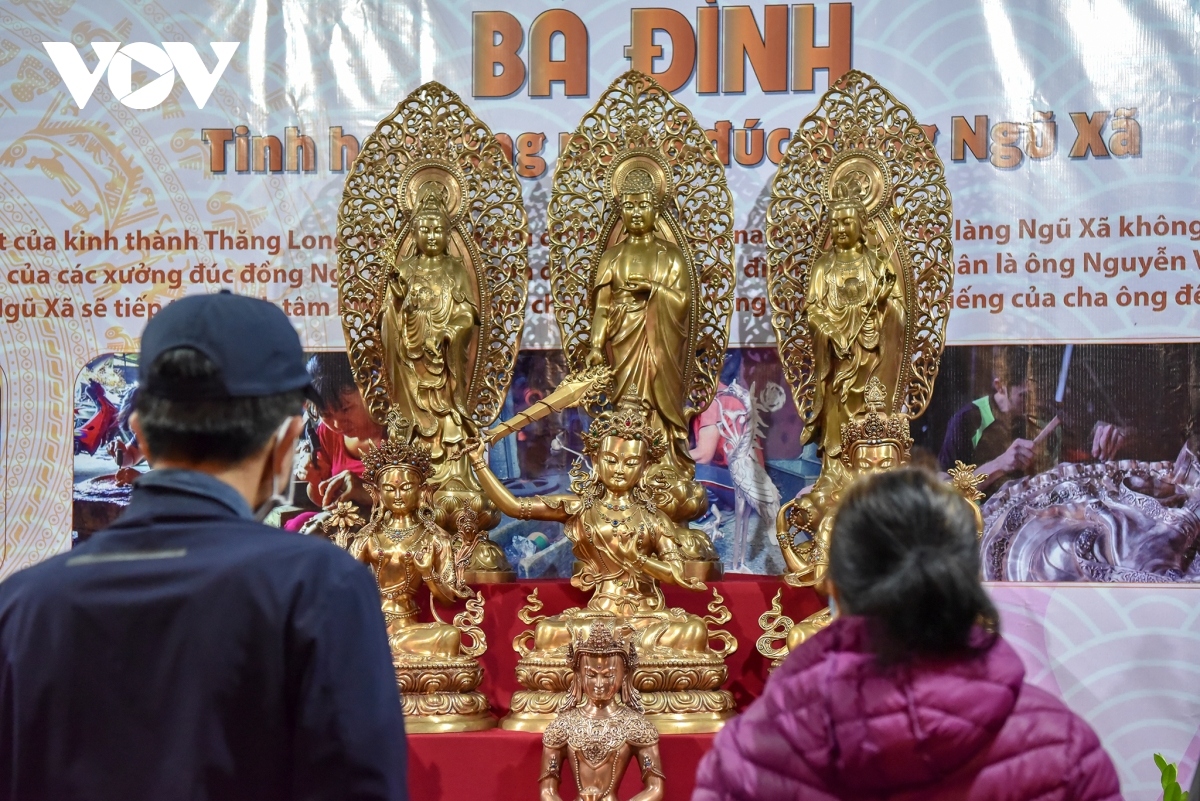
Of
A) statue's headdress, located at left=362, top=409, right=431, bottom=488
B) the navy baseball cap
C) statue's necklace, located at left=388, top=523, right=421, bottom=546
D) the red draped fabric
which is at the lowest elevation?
the red draped fabric

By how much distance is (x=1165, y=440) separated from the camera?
14.8ft

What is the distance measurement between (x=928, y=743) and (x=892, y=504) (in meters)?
0.24

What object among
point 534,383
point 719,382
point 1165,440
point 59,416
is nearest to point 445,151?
point 534,383

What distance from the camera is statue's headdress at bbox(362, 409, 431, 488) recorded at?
3814 millimetres

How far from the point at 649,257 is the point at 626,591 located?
100cm

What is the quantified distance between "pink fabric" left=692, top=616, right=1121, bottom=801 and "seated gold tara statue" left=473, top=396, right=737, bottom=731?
206 cm

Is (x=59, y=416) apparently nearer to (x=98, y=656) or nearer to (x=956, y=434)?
(x=956, y=434)

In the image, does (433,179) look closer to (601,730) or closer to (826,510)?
(826,510)

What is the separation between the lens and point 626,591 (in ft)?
12.4

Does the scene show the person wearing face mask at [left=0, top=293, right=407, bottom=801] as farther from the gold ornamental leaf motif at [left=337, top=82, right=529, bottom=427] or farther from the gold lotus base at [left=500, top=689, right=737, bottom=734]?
the gold ornamental leaf motif at [left=337, top=82, right=529, bottom=427]

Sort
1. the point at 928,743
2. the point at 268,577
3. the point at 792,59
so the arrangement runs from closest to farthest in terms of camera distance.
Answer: the point at 268,577, the point at 928,743, the point at 792,59

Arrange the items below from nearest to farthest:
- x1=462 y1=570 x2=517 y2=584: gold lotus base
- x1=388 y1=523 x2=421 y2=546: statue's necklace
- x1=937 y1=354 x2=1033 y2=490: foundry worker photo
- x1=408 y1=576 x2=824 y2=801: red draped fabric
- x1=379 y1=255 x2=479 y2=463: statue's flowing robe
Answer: x1=408 y1=576 x2=824 y2=801: red draped fabric, x1=388 y1=523 x2=421 y2=546: statue's necklace, x1=462 y1=570 x2=517 y2=584: gold lotus base, x1=379 y1=255 x2=479 y2=463: statue's flowing robe, x1=937 y1=354 x2=1033 y2=490: foundry worker photo

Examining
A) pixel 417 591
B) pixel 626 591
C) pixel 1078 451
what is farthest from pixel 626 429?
pixel 1078 451

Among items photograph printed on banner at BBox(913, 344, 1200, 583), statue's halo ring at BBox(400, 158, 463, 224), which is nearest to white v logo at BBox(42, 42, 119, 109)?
statue's halo ring at BBox(400, 158, 463, 224)
